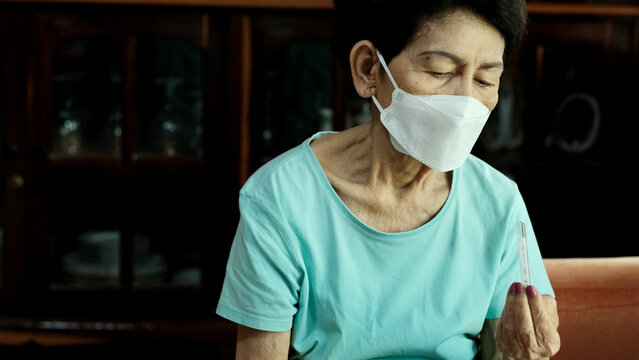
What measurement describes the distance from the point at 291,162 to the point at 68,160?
151 cm

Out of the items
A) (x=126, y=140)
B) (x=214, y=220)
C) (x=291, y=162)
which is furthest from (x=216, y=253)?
(x=291, y=162)

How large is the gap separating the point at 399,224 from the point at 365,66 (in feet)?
0.91

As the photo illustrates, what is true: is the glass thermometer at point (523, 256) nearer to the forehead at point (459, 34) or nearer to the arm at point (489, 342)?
the arm at point (489, 342)

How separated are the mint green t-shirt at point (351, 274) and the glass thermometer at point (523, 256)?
3cm

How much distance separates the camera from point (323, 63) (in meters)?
2.47

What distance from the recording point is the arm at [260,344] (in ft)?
3.51

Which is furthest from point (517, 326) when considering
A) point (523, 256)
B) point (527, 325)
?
point (523, 256)

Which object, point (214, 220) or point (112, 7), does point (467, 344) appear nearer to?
point (214, 220)

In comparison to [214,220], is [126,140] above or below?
above

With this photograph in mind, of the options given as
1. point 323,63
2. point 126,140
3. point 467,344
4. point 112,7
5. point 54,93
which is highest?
point 112,7

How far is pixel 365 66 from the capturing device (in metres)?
1.13

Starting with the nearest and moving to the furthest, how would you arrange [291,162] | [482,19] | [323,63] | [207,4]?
[482,19]
[291,162]
[207,4]
[323,63]

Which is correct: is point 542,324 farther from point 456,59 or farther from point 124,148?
point 124,148

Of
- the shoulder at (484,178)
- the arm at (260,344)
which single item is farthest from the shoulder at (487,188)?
the arm at (260,344)
